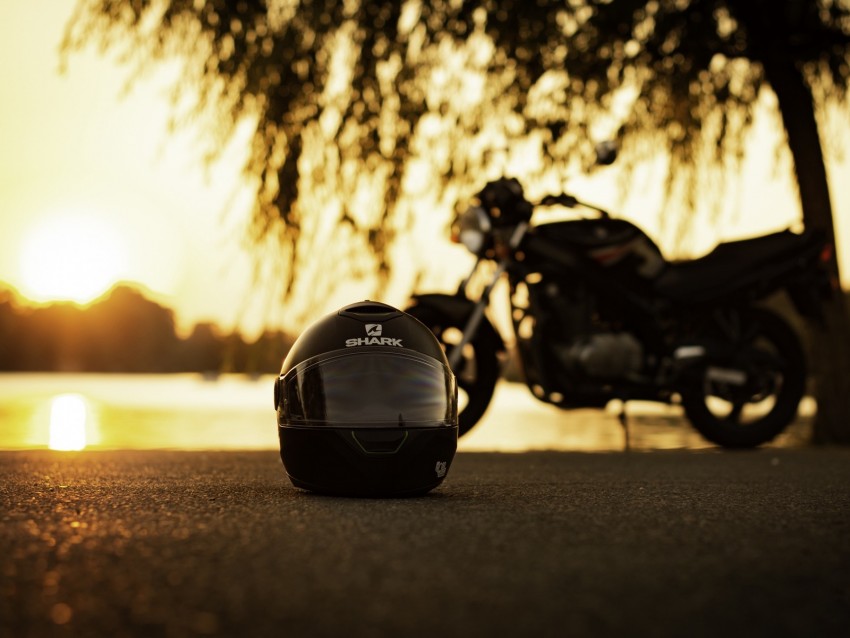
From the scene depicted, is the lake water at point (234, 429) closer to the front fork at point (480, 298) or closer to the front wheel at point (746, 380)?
the front wheel at point (746, 380)

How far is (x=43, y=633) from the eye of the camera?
182cm

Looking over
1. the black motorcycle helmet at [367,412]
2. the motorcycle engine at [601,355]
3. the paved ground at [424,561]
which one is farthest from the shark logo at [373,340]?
the motorcycle engine at [601,355]

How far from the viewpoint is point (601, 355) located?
627cm

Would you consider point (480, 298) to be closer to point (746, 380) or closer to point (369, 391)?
point (746, 380)

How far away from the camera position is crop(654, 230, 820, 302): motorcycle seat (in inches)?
271

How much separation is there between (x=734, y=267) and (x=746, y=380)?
72 cm

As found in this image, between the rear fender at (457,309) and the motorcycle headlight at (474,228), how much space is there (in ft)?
1.04

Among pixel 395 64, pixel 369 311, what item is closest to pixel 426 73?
Answer: pixel 395 64

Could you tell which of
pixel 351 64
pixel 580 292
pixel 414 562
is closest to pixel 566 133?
pixel 351 64

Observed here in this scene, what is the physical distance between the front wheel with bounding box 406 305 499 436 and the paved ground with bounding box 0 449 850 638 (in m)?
1.89

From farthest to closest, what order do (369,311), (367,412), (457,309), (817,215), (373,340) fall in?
(817,215) < (457,309) < (369,311) < (373,340) < (367,412)

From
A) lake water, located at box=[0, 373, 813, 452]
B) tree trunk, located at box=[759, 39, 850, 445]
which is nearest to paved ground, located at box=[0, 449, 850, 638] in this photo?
tree trunk, located at box=[759, 39, 850, 445]

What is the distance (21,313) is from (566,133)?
92787 millimetres

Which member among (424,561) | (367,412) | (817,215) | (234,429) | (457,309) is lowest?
(424,561)
